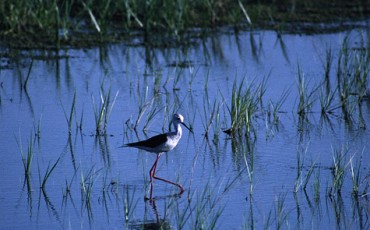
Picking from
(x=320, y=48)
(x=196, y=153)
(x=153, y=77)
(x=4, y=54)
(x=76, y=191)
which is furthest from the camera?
(x=320, y=48)

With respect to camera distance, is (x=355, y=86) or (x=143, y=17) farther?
(x=143, y=17)

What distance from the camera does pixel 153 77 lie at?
11.8m

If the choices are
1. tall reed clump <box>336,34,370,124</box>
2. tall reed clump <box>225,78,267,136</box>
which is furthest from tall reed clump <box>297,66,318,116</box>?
tall reed clump <box>225,78,267,136</box>

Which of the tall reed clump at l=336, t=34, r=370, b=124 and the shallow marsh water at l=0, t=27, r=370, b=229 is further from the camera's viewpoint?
the tall reed clump at l=336, t=34, r=370, b=124

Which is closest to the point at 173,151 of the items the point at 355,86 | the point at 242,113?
the point at 242,113

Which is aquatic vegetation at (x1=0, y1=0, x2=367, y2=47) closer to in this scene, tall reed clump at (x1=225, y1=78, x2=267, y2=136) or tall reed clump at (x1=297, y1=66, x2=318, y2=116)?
tall reed clump at (x1=297, y1=66, x2=318, y2=116)

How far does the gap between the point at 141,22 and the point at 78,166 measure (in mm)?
7123

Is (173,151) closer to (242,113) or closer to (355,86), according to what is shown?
(242,113)

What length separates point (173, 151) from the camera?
893 cm

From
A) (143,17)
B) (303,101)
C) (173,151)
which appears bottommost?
(173,151)

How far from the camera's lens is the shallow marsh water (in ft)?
22.5

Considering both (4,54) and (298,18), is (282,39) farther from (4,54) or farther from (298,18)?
(4,54)

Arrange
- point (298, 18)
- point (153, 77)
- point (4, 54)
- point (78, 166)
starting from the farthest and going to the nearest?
point (298, 18) < point (4, 54) < point (153, 77) < point (78, 166)

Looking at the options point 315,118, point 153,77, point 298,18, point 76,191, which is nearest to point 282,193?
point 76,191
